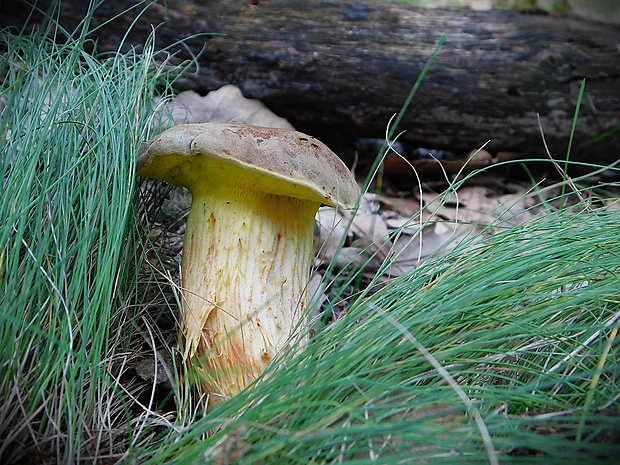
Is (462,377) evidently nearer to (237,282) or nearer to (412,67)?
(237,282)

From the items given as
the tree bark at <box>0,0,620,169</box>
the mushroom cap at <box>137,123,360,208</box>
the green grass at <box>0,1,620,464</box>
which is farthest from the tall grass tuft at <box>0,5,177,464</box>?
the tree bark at <box>0,0,620,169</box>

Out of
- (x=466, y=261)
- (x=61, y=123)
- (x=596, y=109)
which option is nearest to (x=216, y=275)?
(x=61, y=123)

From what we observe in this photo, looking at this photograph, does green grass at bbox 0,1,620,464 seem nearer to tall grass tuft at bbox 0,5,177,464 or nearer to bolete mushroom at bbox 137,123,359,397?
tall grass tuft at bbox 0,5,177,464

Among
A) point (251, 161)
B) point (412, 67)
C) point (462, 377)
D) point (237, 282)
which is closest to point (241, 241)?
point (237, 282)

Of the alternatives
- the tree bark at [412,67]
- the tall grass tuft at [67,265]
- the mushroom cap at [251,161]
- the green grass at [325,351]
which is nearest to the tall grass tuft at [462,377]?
the green grass at [325,351]

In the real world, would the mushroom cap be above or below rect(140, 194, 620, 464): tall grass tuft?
above

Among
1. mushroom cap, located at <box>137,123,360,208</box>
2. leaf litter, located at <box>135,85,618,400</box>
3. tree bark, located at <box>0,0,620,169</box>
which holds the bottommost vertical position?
leaf litter, located at <box>135,85,618,400</box>

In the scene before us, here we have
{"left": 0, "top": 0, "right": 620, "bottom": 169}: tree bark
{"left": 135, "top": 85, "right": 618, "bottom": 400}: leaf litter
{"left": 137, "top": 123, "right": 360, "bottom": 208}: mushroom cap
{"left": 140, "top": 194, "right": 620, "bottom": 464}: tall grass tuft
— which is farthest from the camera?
{"left": 0, "top": 0, "right": 620, "bottom": 169}: tree bark
